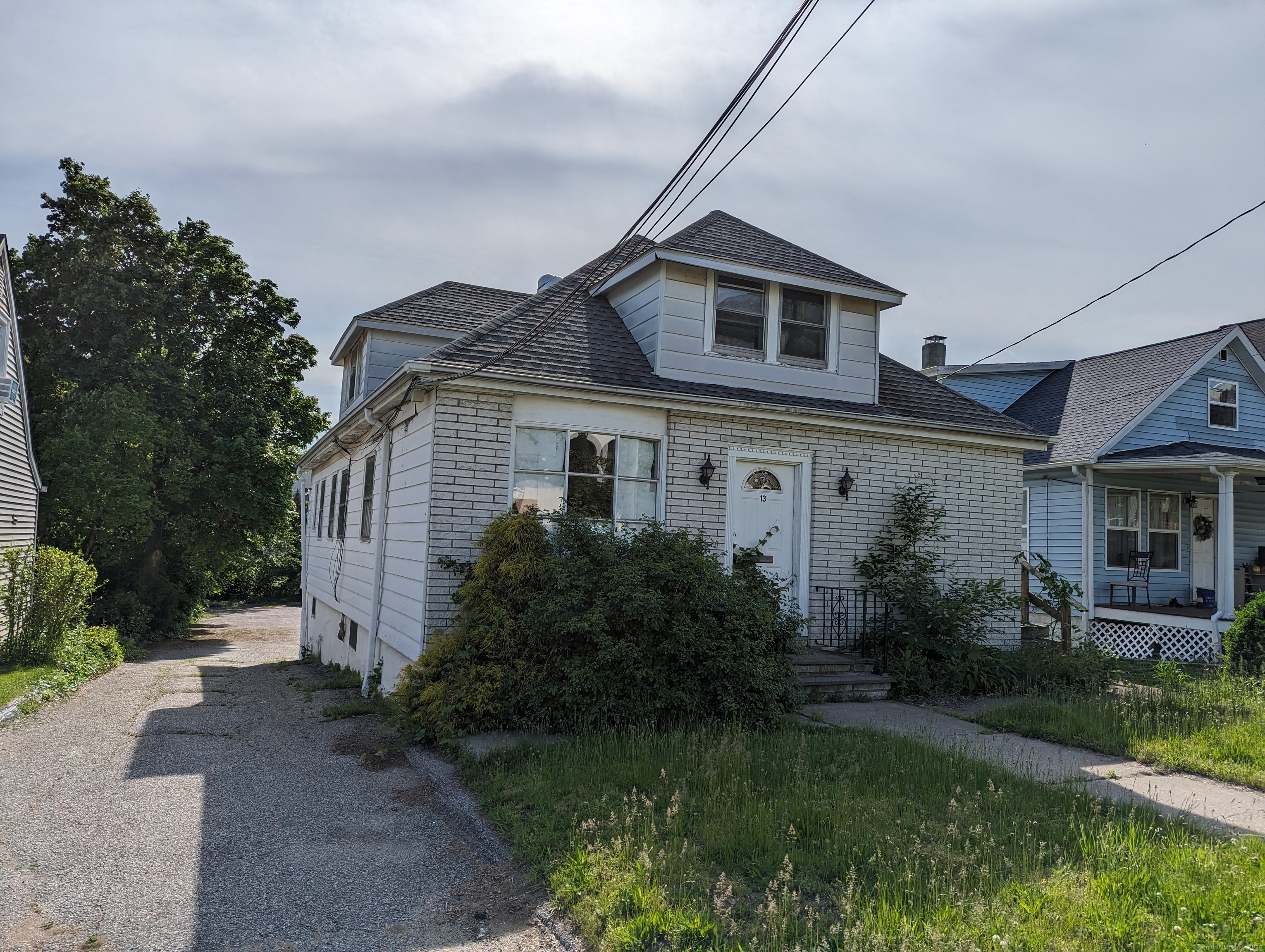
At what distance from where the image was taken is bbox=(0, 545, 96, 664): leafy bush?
13219 mm

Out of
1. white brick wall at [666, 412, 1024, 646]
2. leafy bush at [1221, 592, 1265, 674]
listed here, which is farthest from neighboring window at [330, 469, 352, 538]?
leafy bush at [1221, 592, 1265, 674]

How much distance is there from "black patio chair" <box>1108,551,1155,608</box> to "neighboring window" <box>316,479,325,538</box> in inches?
612

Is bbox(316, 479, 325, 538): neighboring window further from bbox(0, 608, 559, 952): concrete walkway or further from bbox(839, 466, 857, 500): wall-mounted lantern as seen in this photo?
bbox(839, 466, 857, 500): wall-mounted lantern

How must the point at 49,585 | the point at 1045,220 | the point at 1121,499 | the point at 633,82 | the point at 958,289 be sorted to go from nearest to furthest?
1. the point at 633,82
2. the point at 1045,220
3. the point at 958,289
4. the point at 49,585
5. the point at 1121,499

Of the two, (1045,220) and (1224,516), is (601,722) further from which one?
(1224,516)

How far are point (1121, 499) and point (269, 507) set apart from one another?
19943 mm

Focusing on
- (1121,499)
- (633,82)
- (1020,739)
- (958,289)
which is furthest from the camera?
(1121,499)

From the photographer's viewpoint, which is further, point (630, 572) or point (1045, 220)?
point (1045, 220)

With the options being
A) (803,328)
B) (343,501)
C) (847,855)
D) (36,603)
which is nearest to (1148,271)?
(803,328)

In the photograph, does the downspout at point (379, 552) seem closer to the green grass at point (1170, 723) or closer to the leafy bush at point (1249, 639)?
the green grass at point (1170, 723)

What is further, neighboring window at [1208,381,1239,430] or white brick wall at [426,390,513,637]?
neighboring window at [1208,381,1239,430]

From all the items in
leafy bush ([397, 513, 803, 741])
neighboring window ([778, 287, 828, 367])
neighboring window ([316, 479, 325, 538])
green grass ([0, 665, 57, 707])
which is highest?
neighboring window ([778, 287, 828, 367])

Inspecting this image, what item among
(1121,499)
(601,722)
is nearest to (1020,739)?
(601,722)

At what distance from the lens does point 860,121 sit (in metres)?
7.17
